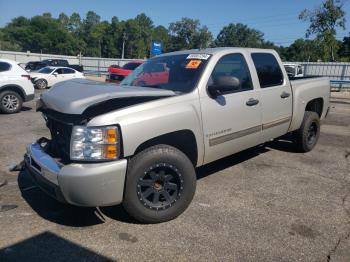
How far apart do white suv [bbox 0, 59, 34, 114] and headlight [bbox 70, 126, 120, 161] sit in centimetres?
824

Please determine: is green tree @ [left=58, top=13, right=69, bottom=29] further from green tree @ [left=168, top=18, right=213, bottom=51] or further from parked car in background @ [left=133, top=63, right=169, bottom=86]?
parked car in background @ [left=133, top=63, right=169, bottom=86]

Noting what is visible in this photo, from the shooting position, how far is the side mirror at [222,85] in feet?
13.5

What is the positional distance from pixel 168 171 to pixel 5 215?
71.1 inches

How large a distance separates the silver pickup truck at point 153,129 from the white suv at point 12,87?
6.76m

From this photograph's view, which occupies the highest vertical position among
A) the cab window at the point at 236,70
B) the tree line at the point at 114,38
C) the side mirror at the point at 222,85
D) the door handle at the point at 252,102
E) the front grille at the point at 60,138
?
the tree line at the point at 114,38

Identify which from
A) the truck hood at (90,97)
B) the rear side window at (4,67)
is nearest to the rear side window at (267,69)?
the truck hood at (90,97)

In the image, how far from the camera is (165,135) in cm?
385

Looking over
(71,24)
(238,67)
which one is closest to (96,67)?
(238,67)

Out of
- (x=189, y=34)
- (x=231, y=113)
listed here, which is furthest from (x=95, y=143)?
(x=189, y=34)

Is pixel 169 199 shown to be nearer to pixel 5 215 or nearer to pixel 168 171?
pixel 168 171

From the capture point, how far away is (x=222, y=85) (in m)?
4.15

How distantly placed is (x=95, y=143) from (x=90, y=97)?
0.49m

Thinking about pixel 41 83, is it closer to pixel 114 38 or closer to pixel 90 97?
pixel 90 97

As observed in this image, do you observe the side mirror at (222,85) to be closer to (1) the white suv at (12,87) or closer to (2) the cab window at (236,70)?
(2) the cab window at (236,70)
